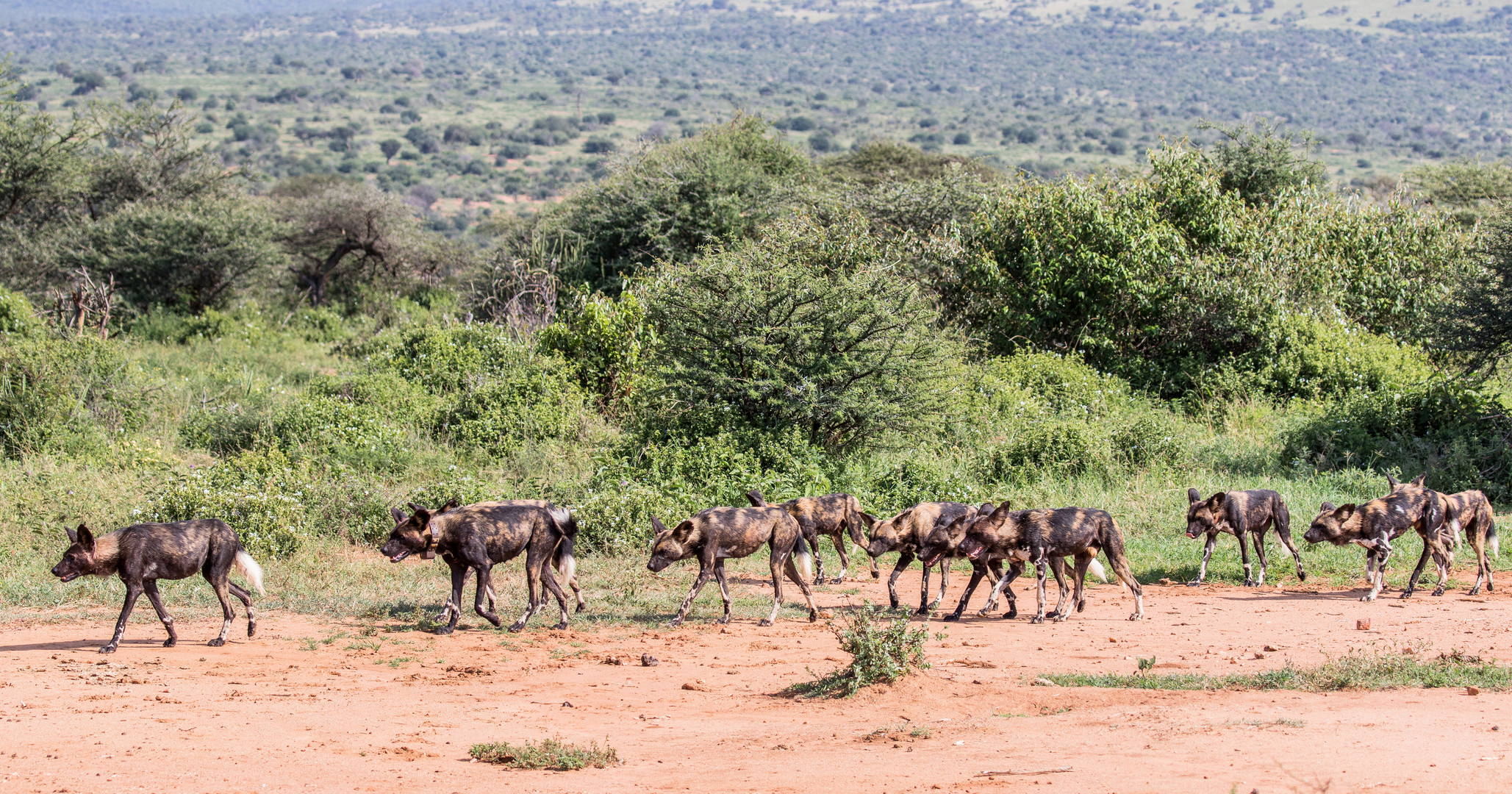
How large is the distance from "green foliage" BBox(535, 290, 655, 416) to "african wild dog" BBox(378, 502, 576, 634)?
347 inches

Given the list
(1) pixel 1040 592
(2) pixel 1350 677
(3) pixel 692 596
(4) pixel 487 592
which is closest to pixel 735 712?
(3) pixel 692 596

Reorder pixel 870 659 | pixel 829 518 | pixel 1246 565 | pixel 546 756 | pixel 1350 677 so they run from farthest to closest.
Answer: pixel 1246 565 → pixel 829 518 → pixel 870 659 → pixel 1350 677 → pixel 546 756

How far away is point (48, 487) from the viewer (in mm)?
14992

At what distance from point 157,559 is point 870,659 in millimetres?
5692

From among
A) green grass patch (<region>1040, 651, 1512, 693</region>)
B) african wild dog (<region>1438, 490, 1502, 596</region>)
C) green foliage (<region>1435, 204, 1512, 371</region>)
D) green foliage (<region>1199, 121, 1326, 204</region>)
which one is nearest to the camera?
green grass patch (<region>1040, 651, 1512, 693</region>)

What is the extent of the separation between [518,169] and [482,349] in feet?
233

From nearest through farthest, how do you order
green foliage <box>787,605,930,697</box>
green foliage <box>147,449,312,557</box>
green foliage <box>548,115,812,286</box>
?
green foliage <box>787,605,930,697</box>
green foliage <box>147,449,312,557</box>
green foliage <box>548,115,812,286</box>

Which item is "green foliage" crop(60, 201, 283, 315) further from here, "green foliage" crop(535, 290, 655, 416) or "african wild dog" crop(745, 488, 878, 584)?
"african wild dog" crop(745, 488, 878, 584)

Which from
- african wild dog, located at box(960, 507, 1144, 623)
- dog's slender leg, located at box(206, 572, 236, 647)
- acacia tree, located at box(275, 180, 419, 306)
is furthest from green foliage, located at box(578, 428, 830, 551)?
acacia tree, located at box(275, 180, 419, 306)

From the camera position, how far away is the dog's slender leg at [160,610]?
9.74 m

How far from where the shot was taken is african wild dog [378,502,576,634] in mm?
10461

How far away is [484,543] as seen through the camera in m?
10.5

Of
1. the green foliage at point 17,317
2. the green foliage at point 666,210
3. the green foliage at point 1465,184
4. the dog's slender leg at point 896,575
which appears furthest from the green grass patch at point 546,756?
the green foliage at point 1465,184

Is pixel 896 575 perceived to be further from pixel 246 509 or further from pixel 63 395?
pixel 63 395
